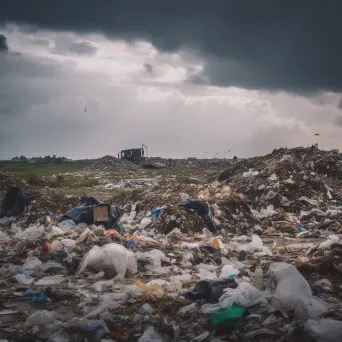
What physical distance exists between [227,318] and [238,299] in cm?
31

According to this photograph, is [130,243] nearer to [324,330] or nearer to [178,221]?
[178,221]

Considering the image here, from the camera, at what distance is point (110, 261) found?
5.50m

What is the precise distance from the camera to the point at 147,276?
5.75 m

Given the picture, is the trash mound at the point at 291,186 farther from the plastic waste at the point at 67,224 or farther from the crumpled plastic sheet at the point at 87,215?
the plastic waste at the point at 67,224

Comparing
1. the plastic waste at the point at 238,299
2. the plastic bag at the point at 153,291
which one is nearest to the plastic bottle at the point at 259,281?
the plastic waste at the point at 238,299

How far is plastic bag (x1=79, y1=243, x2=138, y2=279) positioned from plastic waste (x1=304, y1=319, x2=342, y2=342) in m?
2.72

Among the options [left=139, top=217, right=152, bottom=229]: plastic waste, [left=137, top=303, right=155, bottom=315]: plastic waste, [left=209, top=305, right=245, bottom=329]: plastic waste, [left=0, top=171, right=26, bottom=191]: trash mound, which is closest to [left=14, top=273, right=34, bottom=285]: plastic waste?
[left=137, top=303, right=155, bottom=315]: plastic waste

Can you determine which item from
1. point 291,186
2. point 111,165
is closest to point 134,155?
point 111,165

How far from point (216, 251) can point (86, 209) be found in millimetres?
3367

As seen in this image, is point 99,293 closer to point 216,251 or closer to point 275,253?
point 216,251

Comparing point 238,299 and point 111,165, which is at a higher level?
point 111,165

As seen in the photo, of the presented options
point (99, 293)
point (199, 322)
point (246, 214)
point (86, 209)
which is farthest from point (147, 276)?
point (246, 214)

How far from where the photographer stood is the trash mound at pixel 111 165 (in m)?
34.7

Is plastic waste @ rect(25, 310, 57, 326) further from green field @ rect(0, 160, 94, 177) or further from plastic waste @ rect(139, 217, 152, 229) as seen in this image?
green field @ rect(0, 160, 94, 177)
